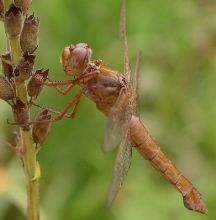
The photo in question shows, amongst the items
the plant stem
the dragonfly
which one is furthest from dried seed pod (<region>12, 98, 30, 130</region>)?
the dragonfly

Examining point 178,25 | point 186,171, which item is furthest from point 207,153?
point 178,25

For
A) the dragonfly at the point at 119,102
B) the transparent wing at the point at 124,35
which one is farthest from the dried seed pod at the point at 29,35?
the transparent wing at the point at 124,35

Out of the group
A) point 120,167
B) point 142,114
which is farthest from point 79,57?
point 142,114

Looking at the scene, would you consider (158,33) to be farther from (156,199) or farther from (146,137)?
(146,137)

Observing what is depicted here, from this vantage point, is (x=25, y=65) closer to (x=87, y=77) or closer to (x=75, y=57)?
(x=75, y=57)

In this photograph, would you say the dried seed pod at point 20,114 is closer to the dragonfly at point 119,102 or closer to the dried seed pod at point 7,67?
the dried seed pod at point 7,67
